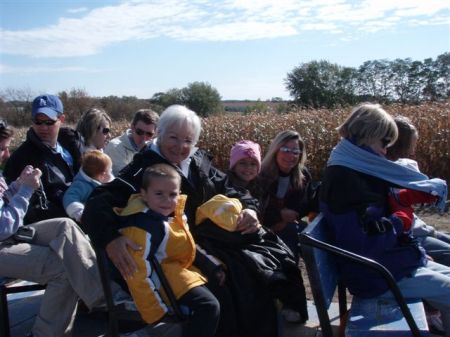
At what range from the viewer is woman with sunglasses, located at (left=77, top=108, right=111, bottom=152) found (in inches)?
193

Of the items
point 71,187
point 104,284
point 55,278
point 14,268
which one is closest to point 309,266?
point 104,284

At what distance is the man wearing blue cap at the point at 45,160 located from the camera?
3732 mm

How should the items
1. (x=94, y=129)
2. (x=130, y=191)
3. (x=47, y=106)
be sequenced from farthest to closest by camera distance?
1. (x=94, y=129)
2. (x=47, y=106)
3. (x=130, y=191)

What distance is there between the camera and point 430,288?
8.82 feet

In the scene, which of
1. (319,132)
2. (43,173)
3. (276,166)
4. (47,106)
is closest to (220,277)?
(276,166)

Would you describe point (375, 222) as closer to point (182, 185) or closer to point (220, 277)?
point (220, 277)

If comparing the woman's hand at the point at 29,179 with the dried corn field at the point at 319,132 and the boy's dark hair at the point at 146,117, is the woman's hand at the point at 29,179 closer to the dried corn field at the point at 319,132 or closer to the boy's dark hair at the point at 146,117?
the boy's dark hair at the point at 146,117

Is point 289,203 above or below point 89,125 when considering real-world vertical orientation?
below

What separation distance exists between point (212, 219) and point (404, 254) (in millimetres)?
1176

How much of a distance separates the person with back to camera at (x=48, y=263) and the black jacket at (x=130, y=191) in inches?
14.0

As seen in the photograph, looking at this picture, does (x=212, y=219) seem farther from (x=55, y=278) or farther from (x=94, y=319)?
(x=94, y=319)

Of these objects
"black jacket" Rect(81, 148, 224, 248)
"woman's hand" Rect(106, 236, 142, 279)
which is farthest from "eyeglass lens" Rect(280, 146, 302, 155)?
"woman's hand" Rect(106, 236, 142, 279)

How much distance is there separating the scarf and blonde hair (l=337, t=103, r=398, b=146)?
0.46 ft

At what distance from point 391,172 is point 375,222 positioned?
1.00 feet
